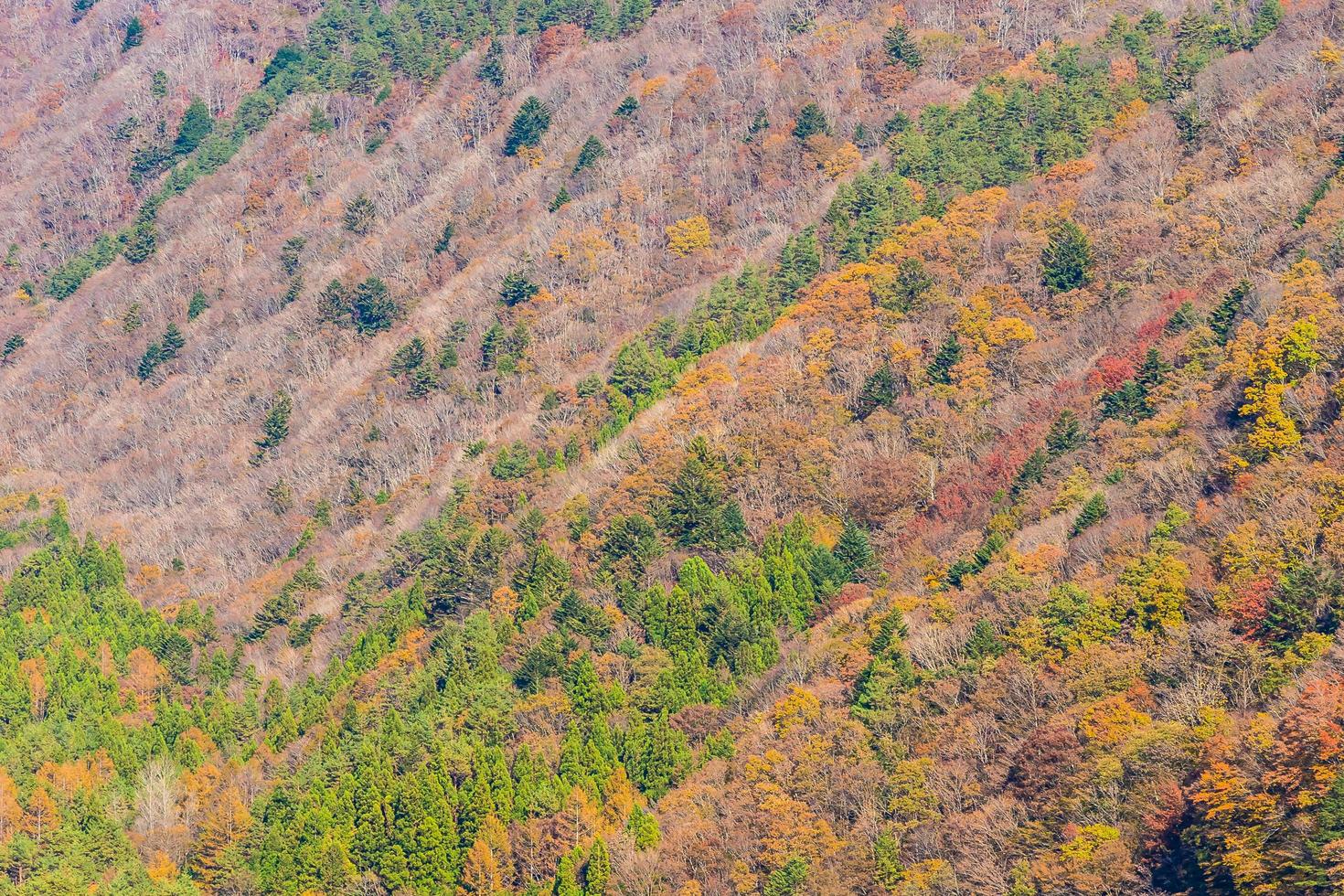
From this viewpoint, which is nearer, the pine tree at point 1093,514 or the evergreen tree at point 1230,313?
the pine tree at point 1093,514

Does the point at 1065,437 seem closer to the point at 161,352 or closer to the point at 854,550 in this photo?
the point at 854,550

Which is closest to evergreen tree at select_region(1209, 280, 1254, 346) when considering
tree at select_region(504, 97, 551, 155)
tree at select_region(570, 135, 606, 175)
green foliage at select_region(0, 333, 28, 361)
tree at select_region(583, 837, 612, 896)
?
tree at select_region(583, 837, 612, 896)

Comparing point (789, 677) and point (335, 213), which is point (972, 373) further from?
point (335, 213)

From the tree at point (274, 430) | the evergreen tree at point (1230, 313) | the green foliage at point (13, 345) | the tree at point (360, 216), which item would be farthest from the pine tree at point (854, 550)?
the green foliage at point (13, 345)

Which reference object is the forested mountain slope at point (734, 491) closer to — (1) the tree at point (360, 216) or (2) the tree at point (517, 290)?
(2) the tree at point (517, 290)

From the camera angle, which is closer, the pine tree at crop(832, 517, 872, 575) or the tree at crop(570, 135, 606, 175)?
the pine tree at crop(832, 517, 872, 575)

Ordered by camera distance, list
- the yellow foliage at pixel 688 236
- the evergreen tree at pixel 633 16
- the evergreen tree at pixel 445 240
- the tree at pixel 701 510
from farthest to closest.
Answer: the evergreen tree at pixel 633 16, the evergreen tree at pixel 445 240, the yellow foliage at pixel 688 236, the tree at pixel 701 510

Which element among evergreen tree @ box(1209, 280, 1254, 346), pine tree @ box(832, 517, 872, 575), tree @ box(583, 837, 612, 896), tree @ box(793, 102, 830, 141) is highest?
tree @ box(793, 102, 830, 141)

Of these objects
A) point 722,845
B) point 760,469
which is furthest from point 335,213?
point 722,845

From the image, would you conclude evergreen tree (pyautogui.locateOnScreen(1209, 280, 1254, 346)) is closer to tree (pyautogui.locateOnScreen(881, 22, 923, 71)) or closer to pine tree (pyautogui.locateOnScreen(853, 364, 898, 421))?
pine tree (pyautogui.locateOnScreen(853, 364, 898, 421))
